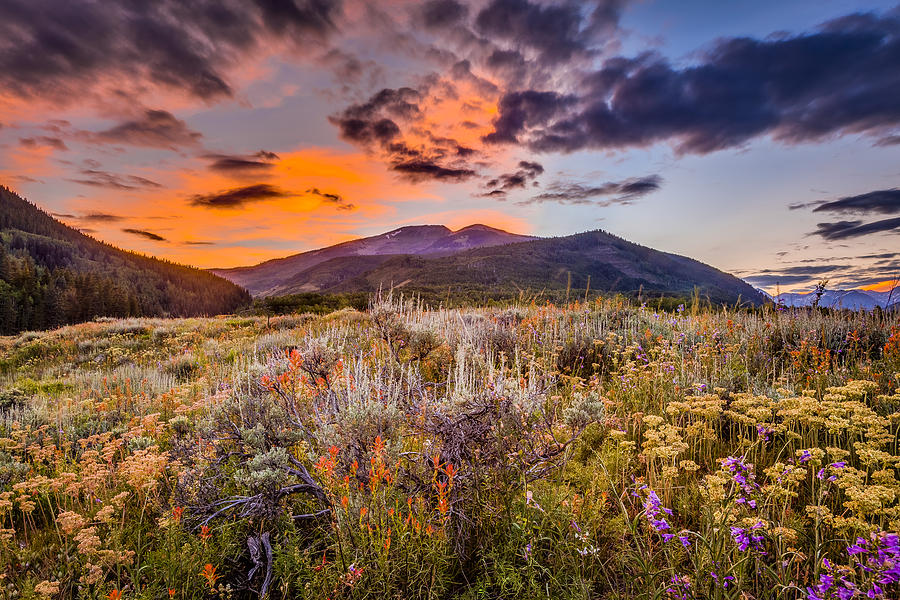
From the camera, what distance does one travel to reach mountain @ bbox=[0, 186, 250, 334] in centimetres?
5281

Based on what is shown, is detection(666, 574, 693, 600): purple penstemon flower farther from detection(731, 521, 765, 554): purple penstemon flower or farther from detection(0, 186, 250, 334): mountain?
detection(0, 186, 250, 334): mountain

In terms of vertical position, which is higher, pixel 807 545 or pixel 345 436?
pixel 345 436

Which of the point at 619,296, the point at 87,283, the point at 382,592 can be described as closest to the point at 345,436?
the point at 382,592

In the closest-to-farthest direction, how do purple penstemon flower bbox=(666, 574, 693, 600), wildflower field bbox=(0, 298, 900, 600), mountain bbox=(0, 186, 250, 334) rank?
purple penstemon flower bbox=(666, 574, 693, 600) < wildflower field bbox=(0, 298, 900, 600) < mountain bbox=(0, 186, 250, 334)

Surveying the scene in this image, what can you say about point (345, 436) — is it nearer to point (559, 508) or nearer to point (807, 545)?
point (559, 508)

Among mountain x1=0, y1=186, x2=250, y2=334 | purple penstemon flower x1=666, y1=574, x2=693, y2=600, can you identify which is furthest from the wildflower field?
mountain x1=0, y1=186, x2=250, y2=334

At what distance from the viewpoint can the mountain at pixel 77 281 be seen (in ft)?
173

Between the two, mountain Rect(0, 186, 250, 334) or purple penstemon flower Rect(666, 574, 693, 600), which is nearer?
purple penstemon flower Rect(666, 574, 693, 600)

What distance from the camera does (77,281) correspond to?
63.7 metres

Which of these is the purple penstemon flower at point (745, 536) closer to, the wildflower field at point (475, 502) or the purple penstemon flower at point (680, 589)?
the wildflower field at point (475, 502)

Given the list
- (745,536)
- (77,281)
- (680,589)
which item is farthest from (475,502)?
(77,281)

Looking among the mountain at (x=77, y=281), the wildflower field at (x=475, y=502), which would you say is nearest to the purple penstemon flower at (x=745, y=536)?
the wildflower field at (x=475, y=502)

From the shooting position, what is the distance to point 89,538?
2.28 meters

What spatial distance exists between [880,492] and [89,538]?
4291 mm
